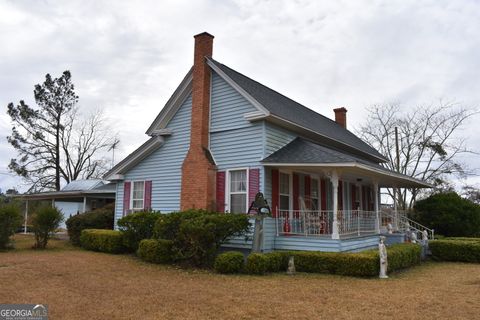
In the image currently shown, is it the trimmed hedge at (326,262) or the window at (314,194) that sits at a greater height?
the window at (314,194)

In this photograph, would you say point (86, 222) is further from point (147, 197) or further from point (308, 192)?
point (308, 192)

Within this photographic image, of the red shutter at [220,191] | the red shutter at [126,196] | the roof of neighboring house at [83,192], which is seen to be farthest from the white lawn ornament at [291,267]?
the roof of neighboring house at [83,192]

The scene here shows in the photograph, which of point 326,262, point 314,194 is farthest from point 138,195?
Result: point 326,262

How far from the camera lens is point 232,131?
13.8 m

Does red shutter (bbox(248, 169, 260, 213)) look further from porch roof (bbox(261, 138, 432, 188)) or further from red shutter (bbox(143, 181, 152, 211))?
red shutter (bbox(143, 181, 152, 211))

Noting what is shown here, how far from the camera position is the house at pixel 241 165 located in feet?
41.1

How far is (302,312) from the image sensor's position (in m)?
6.59

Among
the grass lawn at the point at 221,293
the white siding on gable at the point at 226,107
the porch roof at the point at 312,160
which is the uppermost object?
the white siding on gable at the point at 226,107

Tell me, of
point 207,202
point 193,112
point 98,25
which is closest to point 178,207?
point 207,202

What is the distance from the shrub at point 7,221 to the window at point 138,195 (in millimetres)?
4471

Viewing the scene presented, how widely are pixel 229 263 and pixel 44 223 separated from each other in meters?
9.20

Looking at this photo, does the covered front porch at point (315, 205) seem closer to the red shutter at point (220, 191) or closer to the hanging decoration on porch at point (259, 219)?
the hanging decoration on porch at point (259, 219)

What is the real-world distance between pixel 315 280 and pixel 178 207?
23.1ft

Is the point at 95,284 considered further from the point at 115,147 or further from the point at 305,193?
the point at 115,147
